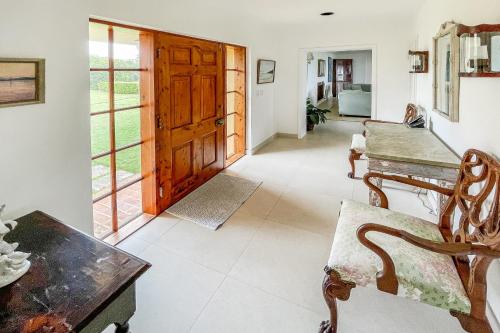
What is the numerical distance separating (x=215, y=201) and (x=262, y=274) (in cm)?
133

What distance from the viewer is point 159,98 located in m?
2.84

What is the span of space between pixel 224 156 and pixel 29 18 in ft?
9.51

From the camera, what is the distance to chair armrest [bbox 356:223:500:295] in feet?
4.03

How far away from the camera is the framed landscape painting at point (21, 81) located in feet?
5.12

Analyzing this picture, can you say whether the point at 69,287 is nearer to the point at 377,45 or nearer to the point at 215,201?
the point at 215,201

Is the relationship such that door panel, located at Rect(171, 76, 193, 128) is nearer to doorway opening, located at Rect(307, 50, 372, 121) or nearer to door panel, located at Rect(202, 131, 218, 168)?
door panel, located at Rect(202, 131, 218, 168)

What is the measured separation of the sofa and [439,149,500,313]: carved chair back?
7.83 metres

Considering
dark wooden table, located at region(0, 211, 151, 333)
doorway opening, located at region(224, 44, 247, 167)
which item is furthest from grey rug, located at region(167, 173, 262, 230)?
dark wooden table, located at region(0, 211, 151, 333)

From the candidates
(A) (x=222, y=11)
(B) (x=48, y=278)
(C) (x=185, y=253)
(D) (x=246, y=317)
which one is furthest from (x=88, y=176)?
(A) (x=222, y=11)

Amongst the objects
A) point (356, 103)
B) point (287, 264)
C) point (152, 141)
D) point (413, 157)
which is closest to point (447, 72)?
point (413, 157)

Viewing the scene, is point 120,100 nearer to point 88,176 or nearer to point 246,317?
point 88,176

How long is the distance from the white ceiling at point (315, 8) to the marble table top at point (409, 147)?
1822mm

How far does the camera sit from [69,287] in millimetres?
1117

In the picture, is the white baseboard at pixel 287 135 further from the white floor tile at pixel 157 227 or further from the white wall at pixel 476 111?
the white floor tile at pixel 157 227
